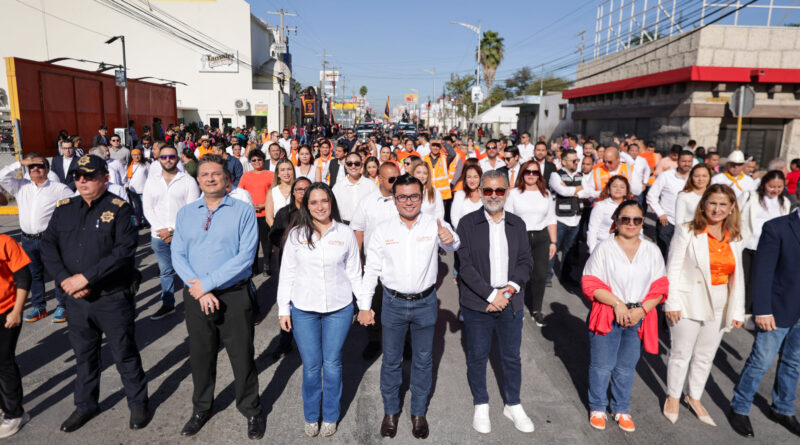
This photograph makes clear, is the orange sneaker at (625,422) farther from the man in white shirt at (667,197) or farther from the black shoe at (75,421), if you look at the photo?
Answer: the black shoe at (75,421)

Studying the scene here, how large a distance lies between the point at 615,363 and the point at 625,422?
1.57 feet

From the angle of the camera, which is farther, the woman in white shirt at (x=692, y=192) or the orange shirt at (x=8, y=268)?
the woman in white shirt at (x=692, y=192)

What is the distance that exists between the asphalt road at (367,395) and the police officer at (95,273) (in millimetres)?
329

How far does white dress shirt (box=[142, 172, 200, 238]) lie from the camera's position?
5.76 meters

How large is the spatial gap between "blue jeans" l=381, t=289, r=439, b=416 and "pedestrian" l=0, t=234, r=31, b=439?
267 cm

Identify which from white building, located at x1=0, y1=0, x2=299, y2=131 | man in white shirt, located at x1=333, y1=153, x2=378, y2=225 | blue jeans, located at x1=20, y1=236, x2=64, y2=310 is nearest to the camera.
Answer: blue jeans, located at x1=20, y1=236, x2=64, y2=310

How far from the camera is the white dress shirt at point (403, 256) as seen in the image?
11.6 ft

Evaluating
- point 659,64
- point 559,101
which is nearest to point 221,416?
point 659,64

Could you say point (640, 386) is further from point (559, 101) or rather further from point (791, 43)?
point (559, 101)

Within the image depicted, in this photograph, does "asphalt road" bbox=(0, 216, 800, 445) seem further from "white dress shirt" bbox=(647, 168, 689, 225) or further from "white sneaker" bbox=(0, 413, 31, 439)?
"white dress shirt" bbox=(647, 168, 689, 225)

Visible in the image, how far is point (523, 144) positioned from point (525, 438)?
33.2 ft

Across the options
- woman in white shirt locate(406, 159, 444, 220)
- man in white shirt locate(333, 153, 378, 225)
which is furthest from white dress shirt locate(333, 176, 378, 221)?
woman in white shirt locate(406, 159, 444, 220)

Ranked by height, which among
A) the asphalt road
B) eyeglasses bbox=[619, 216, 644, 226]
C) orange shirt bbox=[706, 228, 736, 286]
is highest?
eyeglasses bbox=[619, 216, 644, 226]

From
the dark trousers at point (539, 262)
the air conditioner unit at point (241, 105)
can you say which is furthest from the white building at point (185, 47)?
the dark trousers at point (539, 262)
